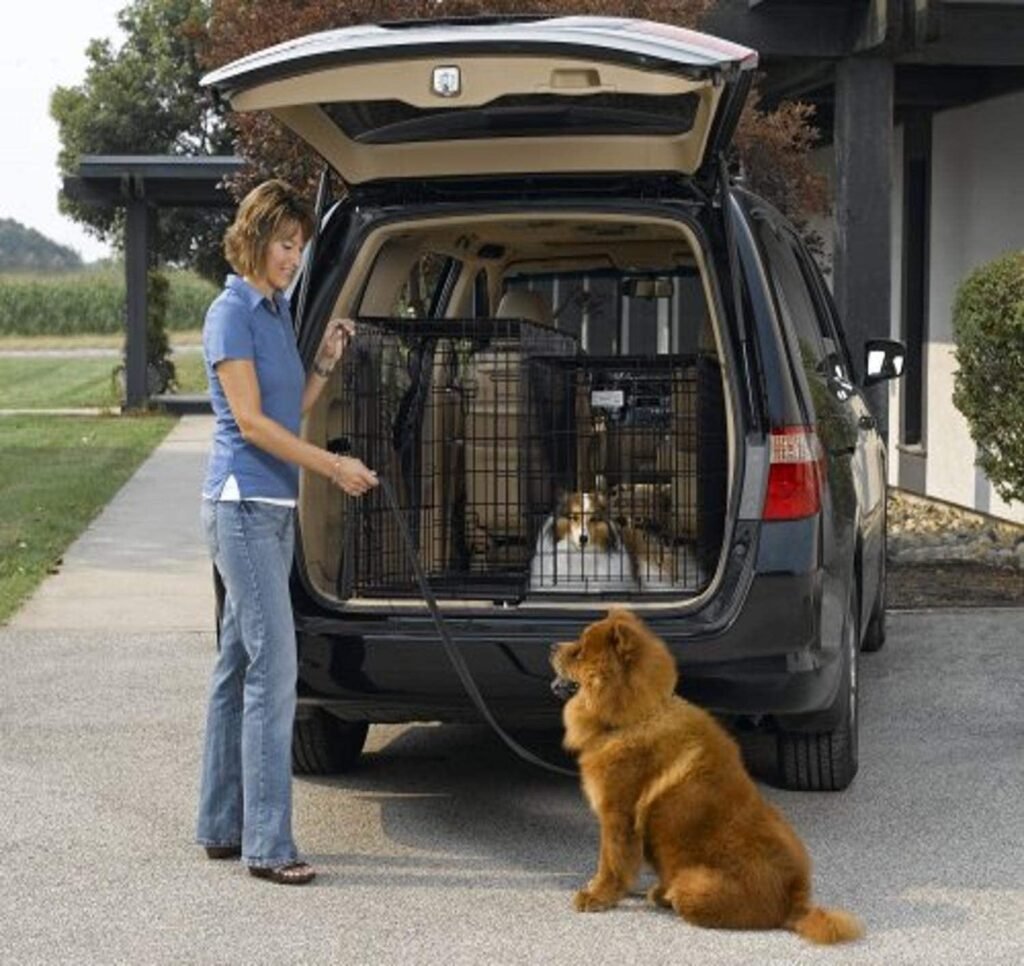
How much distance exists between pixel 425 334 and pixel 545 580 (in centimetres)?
84

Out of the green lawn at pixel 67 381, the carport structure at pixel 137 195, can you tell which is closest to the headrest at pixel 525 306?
the carport structure at pixel 137 195

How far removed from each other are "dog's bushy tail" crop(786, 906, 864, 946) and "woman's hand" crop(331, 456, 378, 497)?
62.3 inches

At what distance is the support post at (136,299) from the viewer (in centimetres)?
2844

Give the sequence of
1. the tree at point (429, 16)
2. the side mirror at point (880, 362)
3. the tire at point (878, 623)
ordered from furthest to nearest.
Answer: the tree at point (429, 16)
the tire at point (878, 623)
the side mirror at point (880, 362)

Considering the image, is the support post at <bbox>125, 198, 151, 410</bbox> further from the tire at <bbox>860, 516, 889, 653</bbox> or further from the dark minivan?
the dark minivan

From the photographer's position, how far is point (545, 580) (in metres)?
7.12

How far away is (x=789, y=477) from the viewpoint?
6590 millimetres

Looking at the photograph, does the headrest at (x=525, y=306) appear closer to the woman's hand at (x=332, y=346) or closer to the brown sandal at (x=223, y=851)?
the woman's hand at (x=332, y=346)

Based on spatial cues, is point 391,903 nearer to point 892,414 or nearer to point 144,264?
point 892,414

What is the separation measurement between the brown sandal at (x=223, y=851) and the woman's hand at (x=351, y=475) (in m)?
1.11

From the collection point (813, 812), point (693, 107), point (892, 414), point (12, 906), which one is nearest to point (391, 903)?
point (12, 906)

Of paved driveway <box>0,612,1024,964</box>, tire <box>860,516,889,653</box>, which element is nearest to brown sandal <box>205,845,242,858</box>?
paved driveway <box>0,612,1024,964</box>

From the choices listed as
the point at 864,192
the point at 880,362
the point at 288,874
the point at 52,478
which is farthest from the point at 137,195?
the point at 288,874

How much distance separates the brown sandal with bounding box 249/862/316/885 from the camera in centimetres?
635
